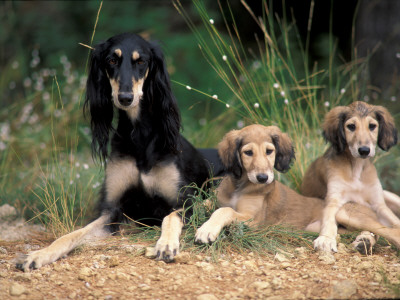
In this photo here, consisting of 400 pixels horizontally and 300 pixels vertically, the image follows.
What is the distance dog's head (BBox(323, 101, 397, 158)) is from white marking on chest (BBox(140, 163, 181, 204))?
1.33 meters

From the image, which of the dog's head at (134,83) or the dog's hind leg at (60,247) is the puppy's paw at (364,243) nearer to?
the dog's head at (134,83)

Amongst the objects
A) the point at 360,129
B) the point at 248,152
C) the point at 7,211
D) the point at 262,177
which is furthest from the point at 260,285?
the point at 7,211

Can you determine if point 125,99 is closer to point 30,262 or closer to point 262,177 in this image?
point 262,177

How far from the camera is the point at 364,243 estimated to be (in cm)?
399

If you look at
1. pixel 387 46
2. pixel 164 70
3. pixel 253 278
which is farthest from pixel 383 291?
pixel 387 46

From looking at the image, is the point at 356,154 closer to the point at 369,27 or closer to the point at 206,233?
the point at 206,233

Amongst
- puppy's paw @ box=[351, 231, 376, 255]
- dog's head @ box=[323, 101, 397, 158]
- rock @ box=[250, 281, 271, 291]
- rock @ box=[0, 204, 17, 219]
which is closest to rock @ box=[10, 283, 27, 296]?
rock @ box=[250, 281, 271, 291]

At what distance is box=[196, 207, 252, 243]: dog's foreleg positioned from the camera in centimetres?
385

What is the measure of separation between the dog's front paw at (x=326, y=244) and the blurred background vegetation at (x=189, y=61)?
1.67 meters

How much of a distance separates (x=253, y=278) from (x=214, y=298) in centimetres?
44

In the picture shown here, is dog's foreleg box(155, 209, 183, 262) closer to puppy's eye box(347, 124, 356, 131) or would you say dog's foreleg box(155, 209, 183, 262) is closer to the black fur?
the black fur

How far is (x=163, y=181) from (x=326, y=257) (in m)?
1.48

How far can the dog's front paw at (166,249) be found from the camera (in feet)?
12.2

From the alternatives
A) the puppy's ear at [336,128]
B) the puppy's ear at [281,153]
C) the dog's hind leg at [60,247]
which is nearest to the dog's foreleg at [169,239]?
the dog's hind leg at [60,247]
